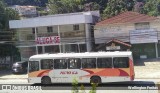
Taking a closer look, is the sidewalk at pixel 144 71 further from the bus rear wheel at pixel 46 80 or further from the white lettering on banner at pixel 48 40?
the bus rear wheel at pixel 46 80

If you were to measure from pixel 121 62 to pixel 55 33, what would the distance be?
58.0 ft

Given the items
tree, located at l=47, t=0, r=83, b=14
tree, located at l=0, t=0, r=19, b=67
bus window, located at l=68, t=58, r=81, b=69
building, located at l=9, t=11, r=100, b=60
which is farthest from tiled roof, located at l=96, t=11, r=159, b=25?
tree, located at l=47, t=0, r=83, b=14

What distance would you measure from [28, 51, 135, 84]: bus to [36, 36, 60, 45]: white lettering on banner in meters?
14.4

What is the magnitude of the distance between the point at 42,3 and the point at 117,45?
96835 millimetres

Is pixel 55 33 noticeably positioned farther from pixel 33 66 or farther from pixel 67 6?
pixel 67 6

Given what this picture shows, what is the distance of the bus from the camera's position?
25.5 metres

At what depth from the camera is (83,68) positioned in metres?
26.1

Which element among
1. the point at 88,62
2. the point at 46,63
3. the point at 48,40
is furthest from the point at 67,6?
the point at 88,62

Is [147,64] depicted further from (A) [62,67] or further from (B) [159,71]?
(A) [62,67]

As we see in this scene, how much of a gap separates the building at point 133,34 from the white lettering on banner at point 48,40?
4.47m

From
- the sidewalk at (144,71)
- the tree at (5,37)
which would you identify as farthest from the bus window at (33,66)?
the tree at (5,37)

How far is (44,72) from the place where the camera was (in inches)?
1056

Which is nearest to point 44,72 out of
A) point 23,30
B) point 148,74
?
point 148,74

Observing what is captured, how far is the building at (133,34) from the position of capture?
39344 mm
